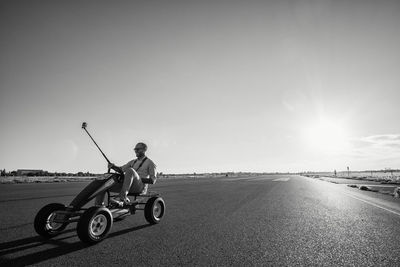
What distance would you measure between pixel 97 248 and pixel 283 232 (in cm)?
388

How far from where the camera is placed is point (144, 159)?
729cm

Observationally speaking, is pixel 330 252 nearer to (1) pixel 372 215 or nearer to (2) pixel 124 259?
(2) pixel 124 259

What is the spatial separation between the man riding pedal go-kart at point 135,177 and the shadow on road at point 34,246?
892mm

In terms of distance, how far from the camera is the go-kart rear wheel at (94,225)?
4.44m

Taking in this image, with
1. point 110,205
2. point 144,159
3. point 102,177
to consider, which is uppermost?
point 144,159

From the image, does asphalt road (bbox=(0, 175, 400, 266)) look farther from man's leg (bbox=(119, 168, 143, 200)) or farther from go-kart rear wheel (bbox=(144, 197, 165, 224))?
man's leg (bbox=(119, 168, 143, 200))

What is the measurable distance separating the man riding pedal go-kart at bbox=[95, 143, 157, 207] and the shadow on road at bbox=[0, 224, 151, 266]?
892 mm

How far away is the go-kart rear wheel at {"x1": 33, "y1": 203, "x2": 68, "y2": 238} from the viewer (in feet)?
16.2

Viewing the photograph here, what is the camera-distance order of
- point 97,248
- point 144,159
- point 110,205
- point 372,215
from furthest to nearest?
point 372,215 < point 144,159 < point 110,205 < point 97,248

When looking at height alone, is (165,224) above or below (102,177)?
below

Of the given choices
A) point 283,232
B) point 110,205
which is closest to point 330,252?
point 283,232

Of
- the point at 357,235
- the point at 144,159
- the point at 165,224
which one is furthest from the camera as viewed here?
the point at 144,159

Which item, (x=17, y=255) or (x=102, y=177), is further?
(x=102, y=177)

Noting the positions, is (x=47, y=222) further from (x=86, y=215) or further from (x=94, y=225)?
(x=86, y=215)
